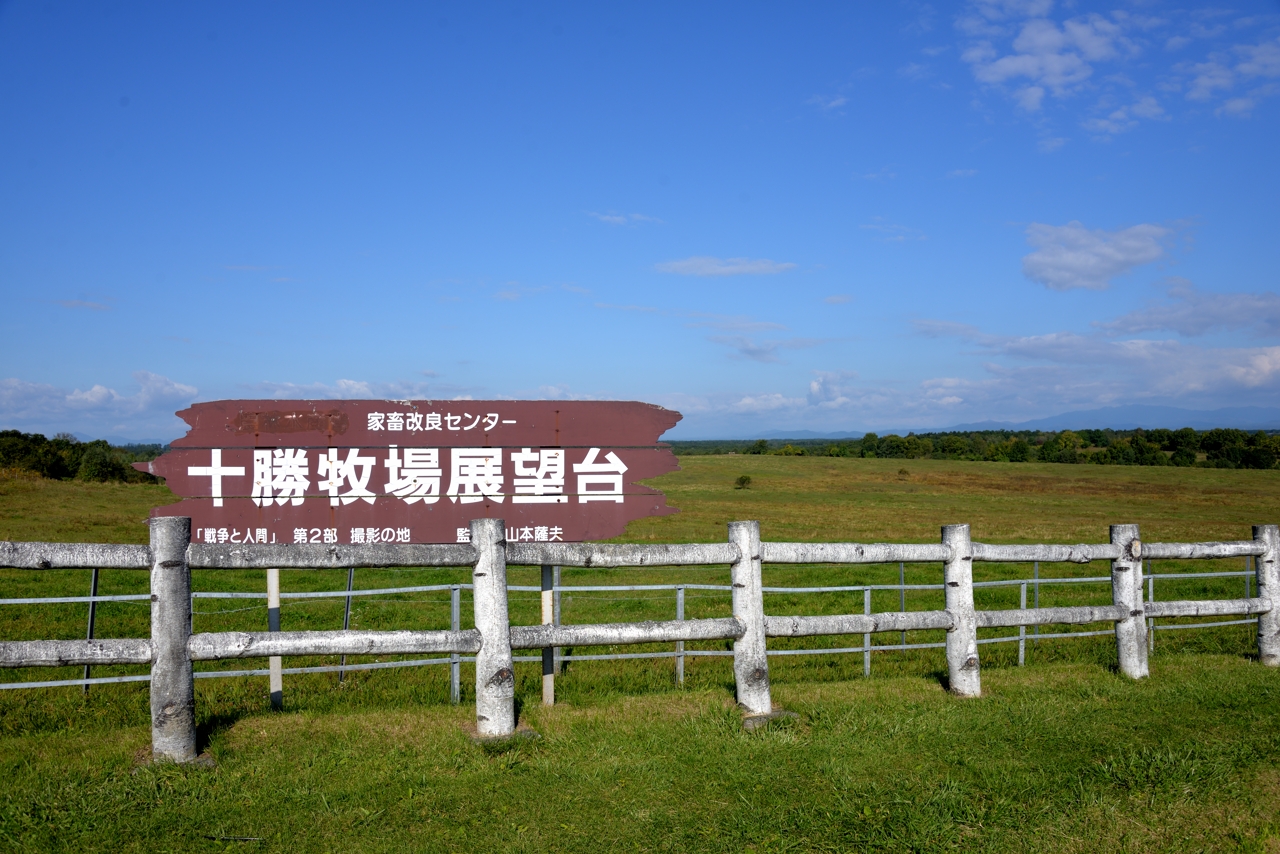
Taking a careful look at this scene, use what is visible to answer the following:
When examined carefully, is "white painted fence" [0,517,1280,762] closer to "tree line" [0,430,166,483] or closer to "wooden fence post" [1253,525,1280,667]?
"wooden fence post" [1253,525,1280,667]

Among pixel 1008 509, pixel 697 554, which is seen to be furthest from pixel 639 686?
pixel 1008 509

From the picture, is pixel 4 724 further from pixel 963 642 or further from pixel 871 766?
pixel 963 642

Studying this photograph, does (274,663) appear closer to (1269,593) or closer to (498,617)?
(498,617)

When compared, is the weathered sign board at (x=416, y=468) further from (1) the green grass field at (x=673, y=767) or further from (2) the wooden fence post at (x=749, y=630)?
(1) the green grass field at (x=673, y=767)

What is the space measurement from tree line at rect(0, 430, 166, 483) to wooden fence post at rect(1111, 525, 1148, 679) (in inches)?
1638

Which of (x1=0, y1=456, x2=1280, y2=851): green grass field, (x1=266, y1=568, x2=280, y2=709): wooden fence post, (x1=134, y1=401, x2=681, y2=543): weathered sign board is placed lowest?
(x1=0, y1=456, x2=1280, y2=851): green grass field

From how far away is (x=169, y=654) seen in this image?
178 inches

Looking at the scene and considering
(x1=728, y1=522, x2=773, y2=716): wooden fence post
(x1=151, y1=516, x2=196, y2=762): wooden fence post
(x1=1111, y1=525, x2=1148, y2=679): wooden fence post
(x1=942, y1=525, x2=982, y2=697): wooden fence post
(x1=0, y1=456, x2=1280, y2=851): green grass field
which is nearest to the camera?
(x1=0, y1=456, x2=1280, y2=851): green grass field

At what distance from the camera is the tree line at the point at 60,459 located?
3991cm

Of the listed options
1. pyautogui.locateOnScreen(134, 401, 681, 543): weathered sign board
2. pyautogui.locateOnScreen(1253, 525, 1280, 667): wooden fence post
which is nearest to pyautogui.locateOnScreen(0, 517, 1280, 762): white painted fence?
pyautogui.locateOnScreen(134, 401, 681, 543): weathered sign board

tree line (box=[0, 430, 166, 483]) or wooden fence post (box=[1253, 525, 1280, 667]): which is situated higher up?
tree line (box=[0, 430, 166, 483])

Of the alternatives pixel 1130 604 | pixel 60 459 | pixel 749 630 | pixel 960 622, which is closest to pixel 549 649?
pixel 749 630

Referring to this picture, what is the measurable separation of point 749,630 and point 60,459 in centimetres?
4719

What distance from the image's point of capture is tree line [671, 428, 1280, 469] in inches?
2598
